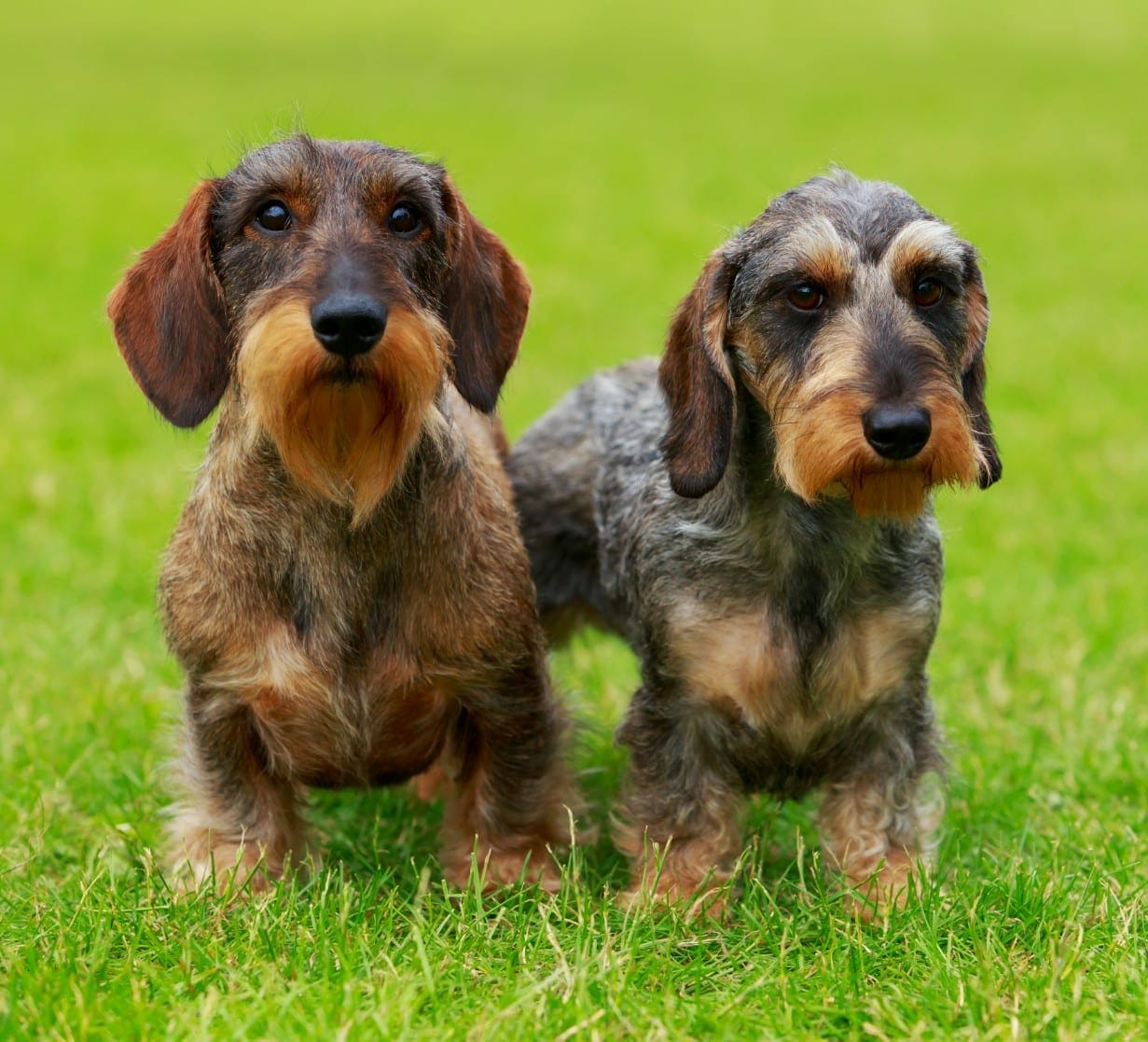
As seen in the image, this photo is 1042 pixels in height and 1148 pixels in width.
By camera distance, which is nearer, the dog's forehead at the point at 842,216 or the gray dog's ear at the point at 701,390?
the dog's forehead at the point at 842,216

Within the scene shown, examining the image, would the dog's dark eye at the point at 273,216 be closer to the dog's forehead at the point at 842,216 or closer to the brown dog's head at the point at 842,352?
the brown dog's head at the point at 842,352

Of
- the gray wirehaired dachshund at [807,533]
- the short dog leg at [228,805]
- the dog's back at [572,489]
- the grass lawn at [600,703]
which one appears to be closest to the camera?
the grass lawn at [600,703]

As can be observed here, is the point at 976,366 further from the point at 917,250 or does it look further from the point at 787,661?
the point at 787,661

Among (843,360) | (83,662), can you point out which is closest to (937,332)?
(843,360)

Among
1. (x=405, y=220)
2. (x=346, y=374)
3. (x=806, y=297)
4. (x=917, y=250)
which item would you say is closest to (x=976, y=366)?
(x=917, y=250)

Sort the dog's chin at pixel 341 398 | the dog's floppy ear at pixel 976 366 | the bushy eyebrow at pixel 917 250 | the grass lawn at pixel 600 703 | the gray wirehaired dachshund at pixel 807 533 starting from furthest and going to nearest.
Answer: the dog's floppy ear at pixel 976 366 → the bushy eyebrow at pixel 917 250 → the gray wirehaired dachshund at pixel 807 533 → the dog's chin at pixel 341 398 → the grass lawn at pixel 600 703

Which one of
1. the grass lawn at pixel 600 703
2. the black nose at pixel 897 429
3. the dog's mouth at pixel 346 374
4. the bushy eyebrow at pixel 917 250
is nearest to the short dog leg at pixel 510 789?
the grass lawn at pixel 600 703

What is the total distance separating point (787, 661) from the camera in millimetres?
4504

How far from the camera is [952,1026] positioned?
3799mm

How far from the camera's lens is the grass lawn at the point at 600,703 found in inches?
153

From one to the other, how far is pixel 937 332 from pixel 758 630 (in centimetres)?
98

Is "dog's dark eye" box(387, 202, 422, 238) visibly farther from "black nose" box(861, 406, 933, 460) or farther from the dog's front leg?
the dog's front leg

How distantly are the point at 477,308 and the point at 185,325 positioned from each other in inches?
33.6

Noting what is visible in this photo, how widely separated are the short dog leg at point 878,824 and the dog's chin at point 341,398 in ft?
5.53
